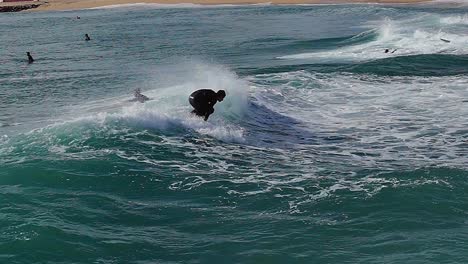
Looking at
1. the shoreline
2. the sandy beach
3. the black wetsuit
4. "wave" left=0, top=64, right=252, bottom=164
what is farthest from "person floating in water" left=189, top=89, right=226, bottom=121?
the sandy beach

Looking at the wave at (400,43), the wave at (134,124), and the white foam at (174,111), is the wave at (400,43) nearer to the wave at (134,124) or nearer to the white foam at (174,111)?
the white foam at (174,111)

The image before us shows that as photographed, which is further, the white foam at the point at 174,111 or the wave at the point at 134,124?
the white foam at the point at 174,111

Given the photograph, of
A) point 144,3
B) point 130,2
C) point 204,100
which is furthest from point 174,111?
point 130,2

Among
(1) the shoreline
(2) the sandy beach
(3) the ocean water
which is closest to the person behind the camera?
(3) the ocean water

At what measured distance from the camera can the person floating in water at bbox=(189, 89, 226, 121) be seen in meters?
17.6

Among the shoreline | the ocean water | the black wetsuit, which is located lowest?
the ocean water

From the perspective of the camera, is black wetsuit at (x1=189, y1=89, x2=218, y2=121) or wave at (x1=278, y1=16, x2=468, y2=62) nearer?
black wetsuit at (x1=189, y1=89, x2=218, y2=121)

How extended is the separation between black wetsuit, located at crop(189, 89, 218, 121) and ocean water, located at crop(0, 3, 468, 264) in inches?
17.5

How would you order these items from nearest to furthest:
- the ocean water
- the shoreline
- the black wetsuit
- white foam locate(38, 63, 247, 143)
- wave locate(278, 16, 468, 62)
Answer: the ocean water, white foam locate(38, 63, 247, 143), the black wetsuit, wave locate(278, 16, 468, 62), the shoreline

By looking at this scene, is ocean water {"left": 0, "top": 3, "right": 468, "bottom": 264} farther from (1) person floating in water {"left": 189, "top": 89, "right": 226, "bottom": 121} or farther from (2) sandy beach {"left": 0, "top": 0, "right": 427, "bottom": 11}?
(2) sandy beach {"left": 0, "top": 0, "right": 427, "bottom": 11}

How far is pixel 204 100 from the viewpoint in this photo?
1784 centimetres

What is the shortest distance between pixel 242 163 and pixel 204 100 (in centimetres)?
381

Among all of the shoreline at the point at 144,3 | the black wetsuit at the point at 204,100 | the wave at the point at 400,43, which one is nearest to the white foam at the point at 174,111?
the black wetsuit at the point at 204,100

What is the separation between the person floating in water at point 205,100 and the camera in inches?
693
